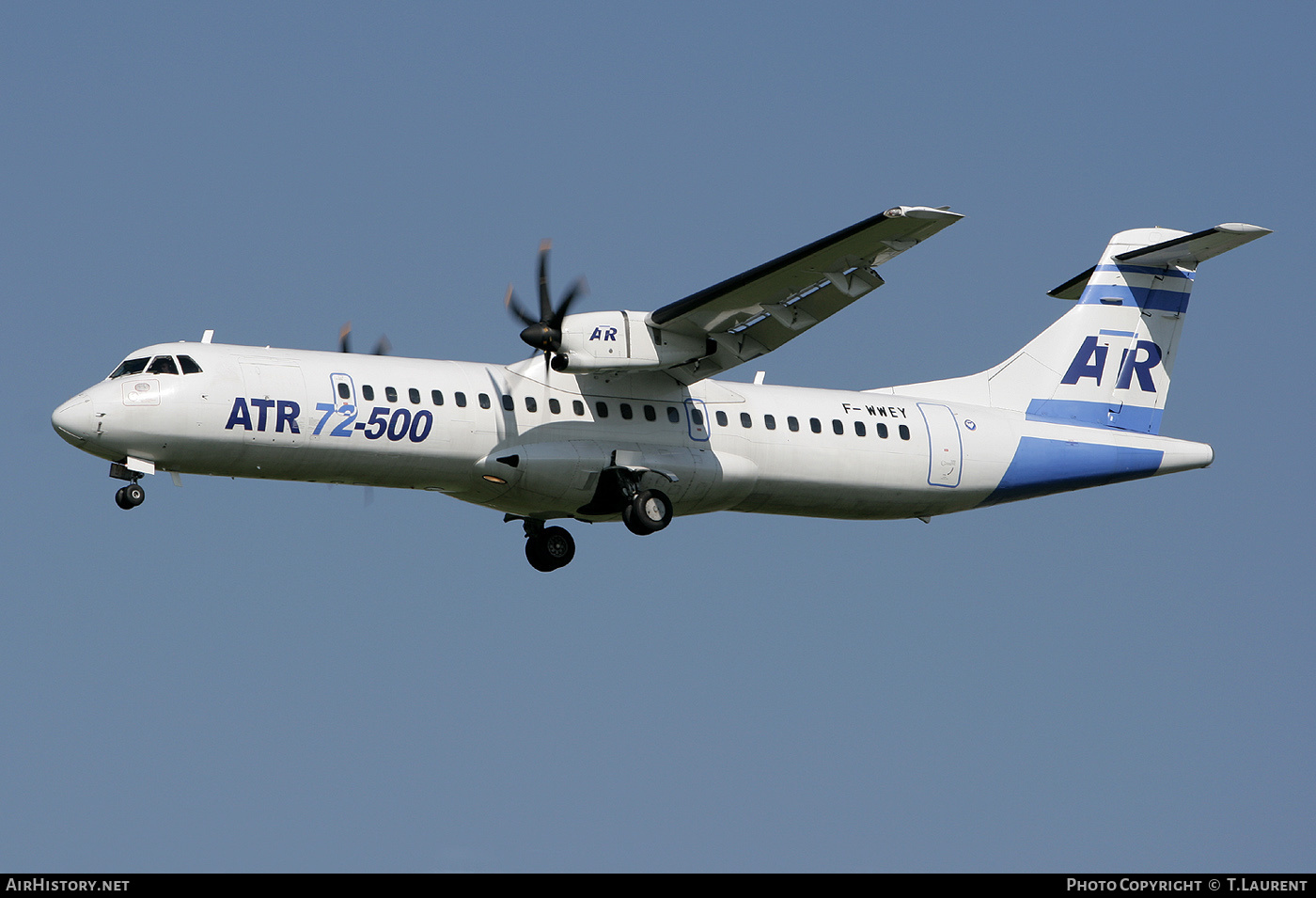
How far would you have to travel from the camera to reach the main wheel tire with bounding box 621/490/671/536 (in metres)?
22.2

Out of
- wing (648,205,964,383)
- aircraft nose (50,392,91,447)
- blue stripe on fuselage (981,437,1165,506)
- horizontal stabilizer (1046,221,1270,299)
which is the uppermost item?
horizontal stabilizer (1046,221,1270,299)

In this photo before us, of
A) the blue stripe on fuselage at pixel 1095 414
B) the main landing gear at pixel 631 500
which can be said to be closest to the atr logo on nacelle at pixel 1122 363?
the blue stripe on fuselage at pixel 1095 414

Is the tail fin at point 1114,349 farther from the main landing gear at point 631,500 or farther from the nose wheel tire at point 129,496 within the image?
the nose wheel tire at point 129,496

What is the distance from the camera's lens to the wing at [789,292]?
2041 centimetres

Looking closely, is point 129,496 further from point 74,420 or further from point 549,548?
point 549,548

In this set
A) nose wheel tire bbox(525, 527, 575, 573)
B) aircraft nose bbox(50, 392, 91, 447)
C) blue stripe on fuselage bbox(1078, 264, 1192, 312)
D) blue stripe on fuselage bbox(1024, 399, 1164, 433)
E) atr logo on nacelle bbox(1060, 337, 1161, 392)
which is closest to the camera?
aircraft nose bbox(50, 392, 91, 447)

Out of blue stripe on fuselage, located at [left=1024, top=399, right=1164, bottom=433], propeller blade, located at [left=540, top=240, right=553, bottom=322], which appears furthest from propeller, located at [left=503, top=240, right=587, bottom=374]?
blue stripe on fuselage, located at [left=1024, top=399, right=1164, bottom=433]

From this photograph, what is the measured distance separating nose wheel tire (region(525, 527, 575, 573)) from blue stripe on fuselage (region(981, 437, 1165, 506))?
20.7 ft

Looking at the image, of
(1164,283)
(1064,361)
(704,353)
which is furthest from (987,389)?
(704,353)

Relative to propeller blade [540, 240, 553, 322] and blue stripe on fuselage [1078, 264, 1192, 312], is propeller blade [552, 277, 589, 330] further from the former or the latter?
blue stripe on fuselage [1078, 264, 1192, 312]

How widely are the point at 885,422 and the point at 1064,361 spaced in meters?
3.66

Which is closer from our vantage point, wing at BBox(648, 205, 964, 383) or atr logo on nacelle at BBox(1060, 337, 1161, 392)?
wing at BBox(648, 205, 964, 383)

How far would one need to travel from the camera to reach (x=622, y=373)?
22594 mm

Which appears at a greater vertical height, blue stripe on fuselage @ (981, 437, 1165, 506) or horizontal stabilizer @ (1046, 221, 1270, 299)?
horizontal stabilizer @ (1046, 221, 1270, 299)
